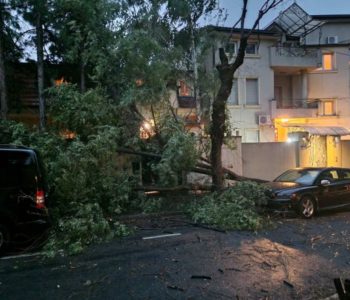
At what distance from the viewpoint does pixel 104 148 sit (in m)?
9.99

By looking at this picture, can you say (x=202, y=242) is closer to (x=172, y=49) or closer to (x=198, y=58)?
(x=172, y=49)

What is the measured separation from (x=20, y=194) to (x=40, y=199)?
1.18 feet

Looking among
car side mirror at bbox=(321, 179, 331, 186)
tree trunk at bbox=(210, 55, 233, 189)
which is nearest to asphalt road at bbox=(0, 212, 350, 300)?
car side mirror at bbox=(321, 179, 331, 186)

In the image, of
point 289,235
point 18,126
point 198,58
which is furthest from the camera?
point 198,58

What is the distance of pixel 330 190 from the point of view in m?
11.9

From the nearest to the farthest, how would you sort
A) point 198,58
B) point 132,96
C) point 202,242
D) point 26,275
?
point 26,275, point 202,242, point 132,96, point 198,58

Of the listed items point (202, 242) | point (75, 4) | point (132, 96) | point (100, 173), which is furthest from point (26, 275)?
point (75, 4)

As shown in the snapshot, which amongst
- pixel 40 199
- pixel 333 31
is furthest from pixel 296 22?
pixel 40 199

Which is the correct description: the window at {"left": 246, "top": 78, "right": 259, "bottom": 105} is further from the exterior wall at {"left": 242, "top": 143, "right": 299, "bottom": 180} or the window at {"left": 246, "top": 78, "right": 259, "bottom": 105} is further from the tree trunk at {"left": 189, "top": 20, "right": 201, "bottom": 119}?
the tree trunk at {"left": 189, "top": 20, "right": 201, "bottom": 119}

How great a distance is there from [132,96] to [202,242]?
5587mm

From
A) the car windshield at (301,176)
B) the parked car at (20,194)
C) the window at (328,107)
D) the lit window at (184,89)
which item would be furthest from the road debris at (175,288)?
the window at (328,107)

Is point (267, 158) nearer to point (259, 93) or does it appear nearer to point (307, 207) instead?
point (307, 207)

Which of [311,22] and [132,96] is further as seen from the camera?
[311,22]

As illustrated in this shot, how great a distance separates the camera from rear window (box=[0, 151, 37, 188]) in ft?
23.7
